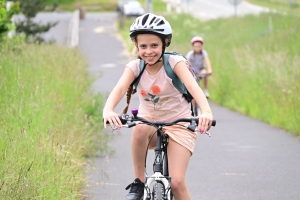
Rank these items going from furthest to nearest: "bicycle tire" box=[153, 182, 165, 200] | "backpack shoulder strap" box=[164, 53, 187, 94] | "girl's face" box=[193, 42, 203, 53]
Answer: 1. "girl's face" box=[193, 42, 203, 53]
2. "backpack shoulder strap" box=[164, 53, 187, 94]
3. "bicycle tire" box=[153, 182, 165, 200]

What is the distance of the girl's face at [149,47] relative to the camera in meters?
6.71

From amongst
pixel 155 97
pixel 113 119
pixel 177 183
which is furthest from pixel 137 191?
pixel 113 119

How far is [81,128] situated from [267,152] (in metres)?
3.05

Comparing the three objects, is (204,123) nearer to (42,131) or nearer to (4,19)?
(42,131)

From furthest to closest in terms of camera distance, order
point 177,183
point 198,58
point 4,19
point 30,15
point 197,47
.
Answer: point 30,15 → point 198,58 → point 197,47 → point 4,19 → point 177,183

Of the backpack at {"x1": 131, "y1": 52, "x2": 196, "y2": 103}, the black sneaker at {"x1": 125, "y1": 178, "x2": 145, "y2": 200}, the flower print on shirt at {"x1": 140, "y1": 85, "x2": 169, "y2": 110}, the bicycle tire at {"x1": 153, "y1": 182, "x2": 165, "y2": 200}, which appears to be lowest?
the black sneaker at {"x1": 125, "y1": 178, "x2": 145, "y2": 200}

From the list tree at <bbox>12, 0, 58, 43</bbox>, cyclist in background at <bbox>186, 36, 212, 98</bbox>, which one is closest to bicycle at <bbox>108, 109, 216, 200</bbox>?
cyclist in background at <bbox>186, 36, 212, 98</bbox>

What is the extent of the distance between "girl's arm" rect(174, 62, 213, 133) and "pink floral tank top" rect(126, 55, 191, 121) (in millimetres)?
71

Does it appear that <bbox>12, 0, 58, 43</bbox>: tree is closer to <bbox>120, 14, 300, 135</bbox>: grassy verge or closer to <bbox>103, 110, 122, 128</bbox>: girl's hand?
<bbox>120, 14, 300, 135</bbox>: grassy verge

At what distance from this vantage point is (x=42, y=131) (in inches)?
373

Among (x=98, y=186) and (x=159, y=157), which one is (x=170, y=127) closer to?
(x=159, y=157)

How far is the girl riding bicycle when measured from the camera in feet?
21.9

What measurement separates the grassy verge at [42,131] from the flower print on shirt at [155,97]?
1051mm

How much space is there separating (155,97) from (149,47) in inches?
17.5
